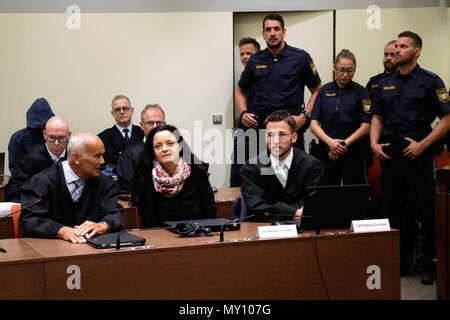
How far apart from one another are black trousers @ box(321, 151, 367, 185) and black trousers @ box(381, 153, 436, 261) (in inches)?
12.9

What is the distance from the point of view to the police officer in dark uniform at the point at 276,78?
195 inches

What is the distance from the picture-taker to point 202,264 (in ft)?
8.39

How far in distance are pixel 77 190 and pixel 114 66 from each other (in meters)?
3.22

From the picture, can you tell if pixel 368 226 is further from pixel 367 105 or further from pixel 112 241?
pixel 367 105

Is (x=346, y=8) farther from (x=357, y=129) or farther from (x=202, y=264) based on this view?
(x=202, y=264)

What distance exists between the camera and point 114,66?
240 inches

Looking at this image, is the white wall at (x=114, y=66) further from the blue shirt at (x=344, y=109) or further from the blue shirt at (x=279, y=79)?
the blue shirt at (x=344, y=109)

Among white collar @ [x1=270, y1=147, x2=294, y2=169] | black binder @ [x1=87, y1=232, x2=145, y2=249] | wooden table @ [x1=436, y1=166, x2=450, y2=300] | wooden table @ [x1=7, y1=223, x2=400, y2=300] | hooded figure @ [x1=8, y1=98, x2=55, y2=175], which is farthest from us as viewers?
hooded figure @ [x1=8, y1=98, x2=55, y2=175]

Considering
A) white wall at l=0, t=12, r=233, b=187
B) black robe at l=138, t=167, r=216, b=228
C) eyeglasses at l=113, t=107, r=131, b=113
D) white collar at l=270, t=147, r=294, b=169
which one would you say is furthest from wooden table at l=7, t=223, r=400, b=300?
white wall at l=0, t=12, r=233, b=187

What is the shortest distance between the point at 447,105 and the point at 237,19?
9.06 feet

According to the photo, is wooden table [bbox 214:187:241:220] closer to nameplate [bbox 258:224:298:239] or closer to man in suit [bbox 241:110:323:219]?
man in suit [bbox 241:110:323:219]

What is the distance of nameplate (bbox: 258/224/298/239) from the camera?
2.72 m

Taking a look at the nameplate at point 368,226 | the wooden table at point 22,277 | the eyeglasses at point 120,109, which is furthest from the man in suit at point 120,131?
the wooden table at point 22,277


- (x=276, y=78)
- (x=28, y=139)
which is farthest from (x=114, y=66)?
(x=276, y=78)
